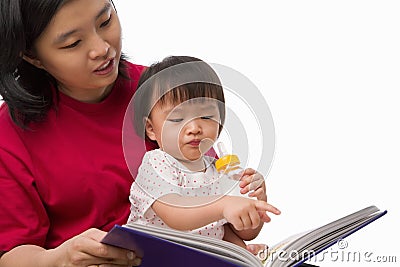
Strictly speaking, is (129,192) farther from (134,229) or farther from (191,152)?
(134,229)

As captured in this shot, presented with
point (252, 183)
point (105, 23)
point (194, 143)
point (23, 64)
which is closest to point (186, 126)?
point (194, 143)

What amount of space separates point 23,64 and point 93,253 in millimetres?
542

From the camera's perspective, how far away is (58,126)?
1953 millimetres

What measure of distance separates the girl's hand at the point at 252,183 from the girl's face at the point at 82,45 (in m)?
0.38

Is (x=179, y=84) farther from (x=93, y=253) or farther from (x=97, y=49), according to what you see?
(x=93, y=253)

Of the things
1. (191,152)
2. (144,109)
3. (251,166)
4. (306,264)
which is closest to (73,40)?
(144,109)

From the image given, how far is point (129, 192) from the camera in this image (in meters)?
2.01

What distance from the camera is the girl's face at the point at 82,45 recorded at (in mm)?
1765

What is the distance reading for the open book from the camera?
58.3 inches

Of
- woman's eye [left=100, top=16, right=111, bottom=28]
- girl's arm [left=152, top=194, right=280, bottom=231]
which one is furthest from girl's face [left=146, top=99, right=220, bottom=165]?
woman's eye [left=100, top=16, right=111, bottom=28]

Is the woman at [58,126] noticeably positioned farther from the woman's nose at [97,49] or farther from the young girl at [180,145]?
the young girl at [180,145]

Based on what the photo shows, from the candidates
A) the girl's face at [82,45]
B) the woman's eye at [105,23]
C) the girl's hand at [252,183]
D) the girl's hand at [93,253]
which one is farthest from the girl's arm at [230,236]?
the woman's eye at [105,23]

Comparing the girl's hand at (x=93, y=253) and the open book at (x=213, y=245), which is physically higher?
the open book at (x=213, y=245)

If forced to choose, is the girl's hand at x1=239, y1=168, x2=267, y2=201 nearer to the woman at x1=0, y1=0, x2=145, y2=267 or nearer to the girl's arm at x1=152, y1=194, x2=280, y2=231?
the girl's arm at x1=152, y1=194, x2=280, y2=231
